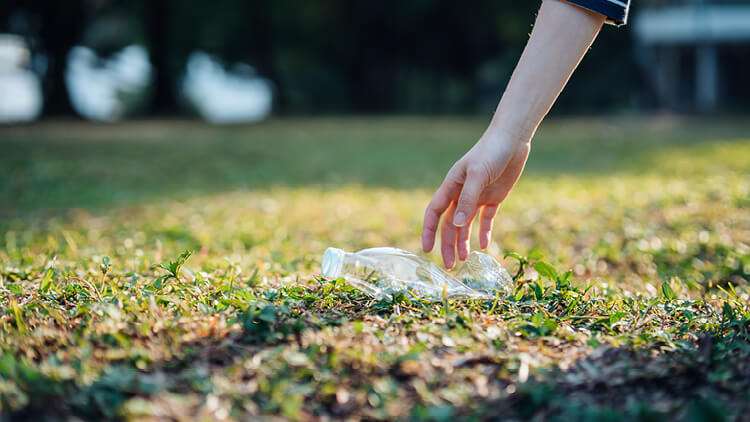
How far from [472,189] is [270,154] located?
10.4m

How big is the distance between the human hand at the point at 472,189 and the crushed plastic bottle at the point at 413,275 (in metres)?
0.14

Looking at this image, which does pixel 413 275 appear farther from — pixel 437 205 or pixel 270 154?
pixel 270 154

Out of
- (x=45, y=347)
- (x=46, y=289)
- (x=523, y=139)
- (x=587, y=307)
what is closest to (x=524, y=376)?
(x=587, y=307)

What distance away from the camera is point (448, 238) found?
2.36 metres

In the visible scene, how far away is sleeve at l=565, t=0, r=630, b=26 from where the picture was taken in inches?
77.7

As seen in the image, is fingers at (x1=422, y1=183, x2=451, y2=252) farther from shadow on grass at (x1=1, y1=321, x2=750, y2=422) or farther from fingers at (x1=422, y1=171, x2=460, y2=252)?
shadow on grass at (x1=1, y1=321, x2=750, y2=422)

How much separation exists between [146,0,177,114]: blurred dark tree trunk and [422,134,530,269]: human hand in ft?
69.5

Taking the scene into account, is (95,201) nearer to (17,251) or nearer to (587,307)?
(17,251)

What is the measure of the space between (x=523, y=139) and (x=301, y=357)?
1.08 meters

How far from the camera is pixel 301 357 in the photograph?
68.7 inches

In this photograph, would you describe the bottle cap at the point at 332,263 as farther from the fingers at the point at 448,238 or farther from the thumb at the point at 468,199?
the thumb at the point at 468,199

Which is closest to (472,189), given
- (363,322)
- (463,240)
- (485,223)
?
(463,240)

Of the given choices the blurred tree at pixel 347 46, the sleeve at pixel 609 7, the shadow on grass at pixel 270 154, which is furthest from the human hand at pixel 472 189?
the blurred tree at pixel 347 46

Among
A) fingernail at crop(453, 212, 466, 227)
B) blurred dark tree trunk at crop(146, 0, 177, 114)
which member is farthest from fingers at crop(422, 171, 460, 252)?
blurred dark tree trunk at crop(146, 0, 177, 114)
